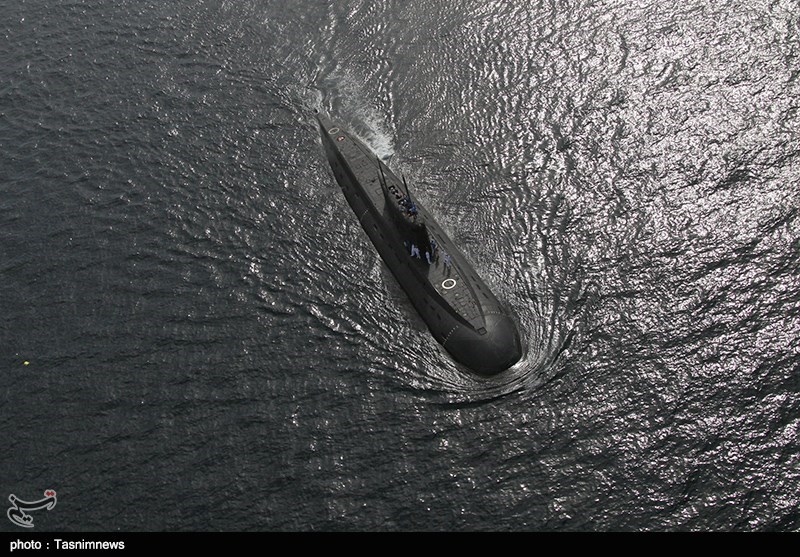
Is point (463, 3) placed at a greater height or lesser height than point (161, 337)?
greater

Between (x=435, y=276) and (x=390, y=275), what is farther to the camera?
(x=390, y=275)

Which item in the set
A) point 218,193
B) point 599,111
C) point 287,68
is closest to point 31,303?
point 218,193

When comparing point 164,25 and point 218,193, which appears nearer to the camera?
point 218,193

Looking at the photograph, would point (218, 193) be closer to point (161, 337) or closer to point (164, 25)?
point (161, 337)

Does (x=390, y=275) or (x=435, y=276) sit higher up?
(x=390, y=275)
